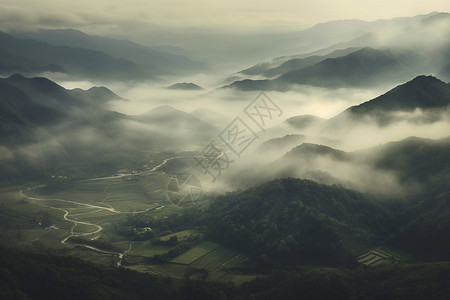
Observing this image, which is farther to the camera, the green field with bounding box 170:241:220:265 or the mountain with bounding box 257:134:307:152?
the mountain with bounding box 257:134:307:152

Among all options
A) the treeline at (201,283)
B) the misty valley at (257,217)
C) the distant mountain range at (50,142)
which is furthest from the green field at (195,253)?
the distant mountain range at (50,142)

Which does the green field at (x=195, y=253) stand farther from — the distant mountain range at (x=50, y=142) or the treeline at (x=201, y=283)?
the distant mountain range at (x=50, y=142)

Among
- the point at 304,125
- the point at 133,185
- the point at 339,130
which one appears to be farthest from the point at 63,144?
the point at 339,130

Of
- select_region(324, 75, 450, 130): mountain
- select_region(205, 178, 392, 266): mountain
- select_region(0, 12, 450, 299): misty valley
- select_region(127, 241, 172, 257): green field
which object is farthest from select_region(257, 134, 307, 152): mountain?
select_region(127, 241, 172, 257): green field

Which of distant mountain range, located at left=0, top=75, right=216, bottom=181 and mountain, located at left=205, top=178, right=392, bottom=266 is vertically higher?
distant mountain range, located at left=0, top=75, right=216, bottom=181

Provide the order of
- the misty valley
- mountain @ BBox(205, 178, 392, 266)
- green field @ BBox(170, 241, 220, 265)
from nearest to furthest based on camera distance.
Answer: the misty valley, mountain @ BBox(205, 178, 392, 266), green field @ BBox(170, 241, 220, 265)

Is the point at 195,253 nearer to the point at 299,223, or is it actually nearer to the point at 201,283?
the point at 201,283

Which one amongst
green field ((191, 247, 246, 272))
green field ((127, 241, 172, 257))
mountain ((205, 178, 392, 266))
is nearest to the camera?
mountain ((205, 178, 392, 266))

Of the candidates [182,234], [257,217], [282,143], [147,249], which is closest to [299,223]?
[257,217]

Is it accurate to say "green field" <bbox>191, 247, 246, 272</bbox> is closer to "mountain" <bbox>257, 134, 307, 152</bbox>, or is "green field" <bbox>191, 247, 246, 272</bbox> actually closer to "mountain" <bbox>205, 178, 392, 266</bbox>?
"mountain" <bbox>205, 178, 392, 266</bbox>
